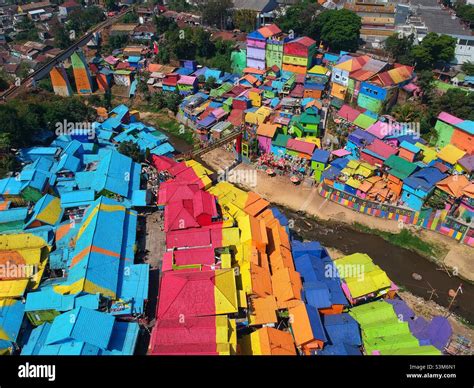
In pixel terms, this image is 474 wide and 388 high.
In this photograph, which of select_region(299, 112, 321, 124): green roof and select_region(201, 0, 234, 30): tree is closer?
select_region(299, 112, 321, 124): green roof

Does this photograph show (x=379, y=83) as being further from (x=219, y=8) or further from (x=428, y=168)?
(x=219, y=8)

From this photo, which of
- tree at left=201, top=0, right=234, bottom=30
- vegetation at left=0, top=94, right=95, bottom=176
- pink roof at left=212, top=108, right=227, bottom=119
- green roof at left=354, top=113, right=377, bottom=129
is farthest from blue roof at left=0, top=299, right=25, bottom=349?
tree at left=201, top=0, right=234, bottom=30

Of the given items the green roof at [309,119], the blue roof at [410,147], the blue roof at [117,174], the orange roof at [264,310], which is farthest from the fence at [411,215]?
the blue roof at [117,174]

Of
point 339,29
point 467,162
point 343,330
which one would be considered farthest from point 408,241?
point 339,29

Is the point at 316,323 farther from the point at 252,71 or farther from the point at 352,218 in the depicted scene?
the point at 252,71

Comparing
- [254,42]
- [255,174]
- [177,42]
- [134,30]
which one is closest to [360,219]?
[255,174]

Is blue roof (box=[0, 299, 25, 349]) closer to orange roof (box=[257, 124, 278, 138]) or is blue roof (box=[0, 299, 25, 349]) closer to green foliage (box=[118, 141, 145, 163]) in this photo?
green foliage (box=[118, 141, 145, 163])

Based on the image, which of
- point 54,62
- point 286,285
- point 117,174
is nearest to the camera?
point 286,285
